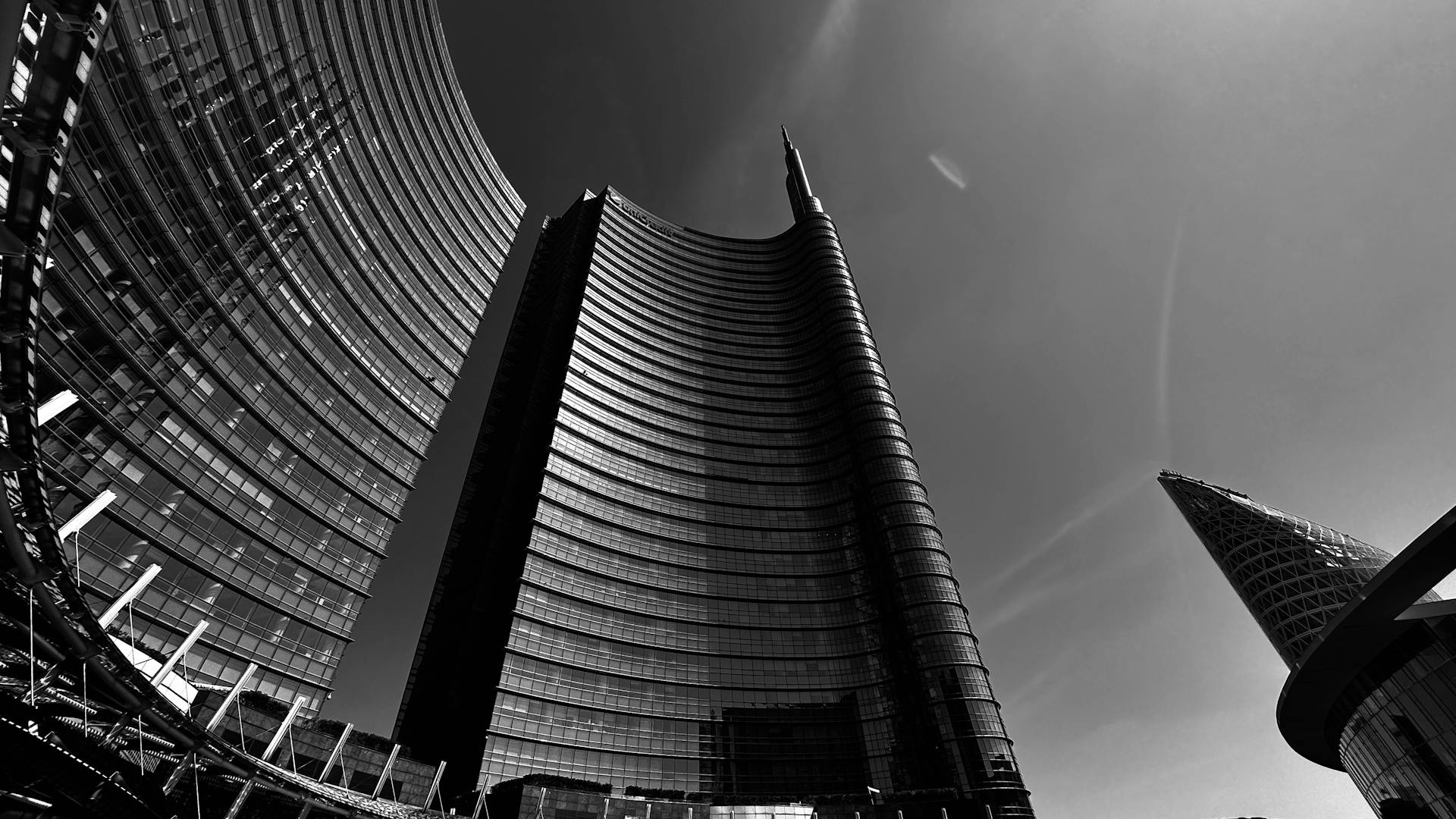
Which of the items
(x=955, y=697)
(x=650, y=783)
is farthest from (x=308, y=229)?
(x=955, y=697)

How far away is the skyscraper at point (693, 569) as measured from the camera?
68.8 m

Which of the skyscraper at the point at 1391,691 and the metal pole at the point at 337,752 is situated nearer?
the skyscraper at the point at 1391,691

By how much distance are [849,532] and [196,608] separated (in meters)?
74.5

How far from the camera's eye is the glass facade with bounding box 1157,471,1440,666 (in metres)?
101

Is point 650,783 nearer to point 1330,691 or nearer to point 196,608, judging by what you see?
point 196,608

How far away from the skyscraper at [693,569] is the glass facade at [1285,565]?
66874 millimetres

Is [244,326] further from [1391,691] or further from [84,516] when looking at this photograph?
[1391,691]

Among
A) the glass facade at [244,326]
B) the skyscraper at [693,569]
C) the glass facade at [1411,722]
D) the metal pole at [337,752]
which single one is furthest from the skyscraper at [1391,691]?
the glass facade at [244,326]

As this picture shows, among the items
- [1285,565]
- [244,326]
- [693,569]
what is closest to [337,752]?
[244,326]

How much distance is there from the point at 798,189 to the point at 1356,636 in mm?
138431

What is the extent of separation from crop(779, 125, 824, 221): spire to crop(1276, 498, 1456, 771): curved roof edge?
396ft

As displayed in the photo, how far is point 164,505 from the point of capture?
46.0 meters

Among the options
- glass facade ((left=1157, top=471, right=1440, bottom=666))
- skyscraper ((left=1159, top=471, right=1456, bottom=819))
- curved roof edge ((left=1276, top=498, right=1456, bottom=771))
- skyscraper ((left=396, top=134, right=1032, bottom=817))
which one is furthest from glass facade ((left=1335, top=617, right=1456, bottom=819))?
glass facade ((left=1157, top=471, right=1440, bottom=666))

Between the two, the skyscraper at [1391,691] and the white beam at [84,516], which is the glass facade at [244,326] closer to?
the white beam at [84,516]
